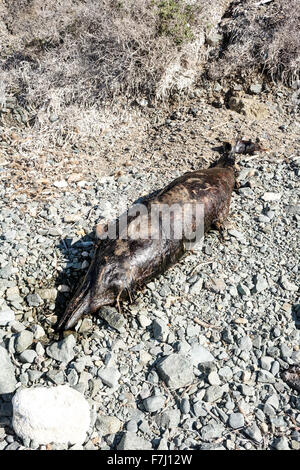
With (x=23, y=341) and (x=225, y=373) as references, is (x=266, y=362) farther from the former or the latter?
(x=23, y=341)

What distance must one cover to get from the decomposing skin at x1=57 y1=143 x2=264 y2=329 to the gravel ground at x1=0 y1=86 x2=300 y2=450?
0.58 ft

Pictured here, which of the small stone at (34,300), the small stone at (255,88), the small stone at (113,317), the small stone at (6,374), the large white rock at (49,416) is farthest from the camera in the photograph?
the small stone at (255,88)

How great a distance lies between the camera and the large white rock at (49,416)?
2754mm

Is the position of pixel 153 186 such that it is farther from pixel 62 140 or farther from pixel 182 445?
pixel 182 445

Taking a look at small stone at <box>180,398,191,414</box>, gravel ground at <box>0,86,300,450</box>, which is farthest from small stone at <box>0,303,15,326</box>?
small stone at <box>180,398,191,414</box>

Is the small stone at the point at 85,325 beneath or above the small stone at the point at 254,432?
above

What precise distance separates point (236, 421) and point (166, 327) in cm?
98

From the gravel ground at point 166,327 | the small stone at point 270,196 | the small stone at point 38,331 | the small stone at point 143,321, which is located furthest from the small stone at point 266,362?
the small stone at point 270,196

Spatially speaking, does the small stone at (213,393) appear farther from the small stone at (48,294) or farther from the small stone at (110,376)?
the small stone at (48,294)

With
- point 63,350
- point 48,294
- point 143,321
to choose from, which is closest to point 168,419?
point 143,321

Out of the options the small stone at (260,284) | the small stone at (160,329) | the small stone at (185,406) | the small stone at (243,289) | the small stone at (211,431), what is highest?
the small stone at (260,284)

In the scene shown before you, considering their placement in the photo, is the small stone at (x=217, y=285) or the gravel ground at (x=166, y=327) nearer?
the gravel ground at (x=166, y=327)

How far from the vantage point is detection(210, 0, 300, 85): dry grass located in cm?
656

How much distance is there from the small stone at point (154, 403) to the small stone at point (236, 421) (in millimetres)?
525
